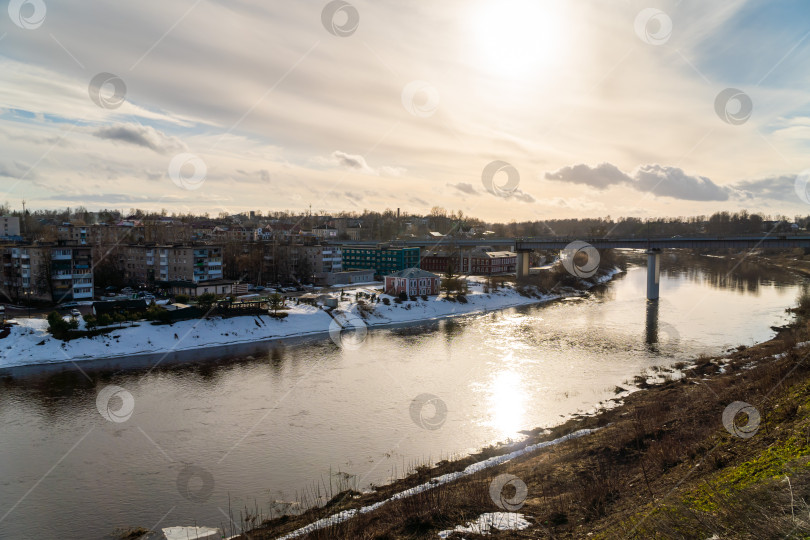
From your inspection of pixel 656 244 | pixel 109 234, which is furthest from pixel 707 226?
pixel 109 234

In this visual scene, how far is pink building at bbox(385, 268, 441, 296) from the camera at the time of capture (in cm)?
3750

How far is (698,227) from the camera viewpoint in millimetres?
114000

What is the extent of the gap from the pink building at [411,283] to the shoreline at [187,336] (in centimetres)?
173

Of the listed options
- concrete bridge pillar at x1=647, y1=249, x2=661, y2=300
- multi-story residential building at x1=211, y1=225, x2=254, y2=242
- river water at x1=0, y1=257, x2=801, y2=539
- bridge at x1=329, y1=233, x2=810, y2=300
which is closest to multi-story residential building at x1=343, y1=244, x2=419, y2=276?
bridge at x1=329, y1=233, x2=810, y2=300

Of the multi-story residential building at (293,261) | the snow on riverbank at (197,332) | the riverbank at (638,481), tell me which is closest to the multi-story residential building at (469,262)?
the multi-story residential building at (293,261)

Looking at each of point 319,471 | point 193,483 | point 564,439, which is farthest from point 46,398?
point 564,439

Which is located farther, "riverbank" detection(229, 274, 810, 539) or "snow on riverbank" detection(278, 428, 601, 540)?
"snow on riverbank" detection(278, 428, 601, 540)

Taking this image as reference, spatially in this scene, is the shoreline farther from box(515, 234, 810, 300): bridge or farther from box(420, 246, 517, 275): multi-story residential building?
box(420, 246, 517, 275): multi-story residential building

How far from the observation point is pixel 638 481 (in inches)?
368

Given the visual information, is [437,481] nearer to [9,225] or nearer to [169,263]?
[169,263]

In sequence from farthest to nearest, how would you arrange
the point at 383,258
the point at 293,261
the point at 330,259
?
1. the point at 383,258
2. the point at 330,259
3. the point at 293,261

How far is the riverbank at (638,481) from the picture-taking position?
6.41m

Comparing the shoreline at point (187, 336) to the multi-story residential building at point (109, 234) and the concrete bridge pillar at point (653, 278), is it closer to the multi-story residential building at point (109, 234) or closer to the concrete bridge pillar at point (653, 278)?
the concrete bridge pillar at point (653, 278)

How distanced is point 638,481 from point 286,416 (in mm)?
10031
